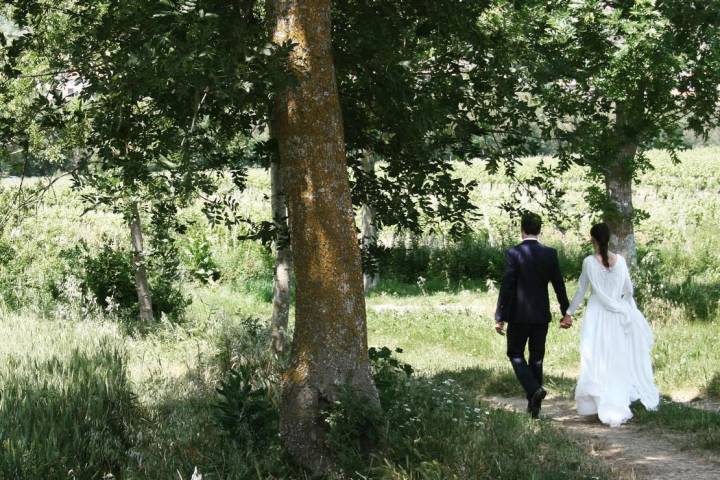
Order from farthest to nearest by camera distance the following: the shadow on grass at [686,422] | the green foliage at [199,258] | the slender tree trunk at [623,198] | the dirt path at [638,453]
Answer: the green foliage at [199,258]
the slender tree trunk at [623,198]
the shadow on grass at [686,422]
the dirt path at [638,453]

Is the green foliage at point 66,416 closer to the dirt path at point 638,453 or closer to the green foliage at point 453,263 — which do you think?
the dirt path at point 638,453

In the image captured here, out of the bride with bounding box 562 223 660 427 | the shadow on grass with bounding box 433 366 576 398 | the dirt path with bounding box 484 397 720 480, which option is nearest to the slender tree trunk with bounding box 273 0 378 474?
the dirt path with bounding box 484 397 720 480

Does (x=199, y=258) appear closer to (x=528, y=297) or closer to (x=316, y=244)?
(x=528, y=297)

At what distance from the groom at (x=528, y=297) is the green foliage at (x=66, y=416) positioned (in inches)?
149

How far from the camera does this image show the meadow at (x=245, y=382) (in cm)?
536

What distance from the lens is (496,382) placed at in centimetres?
Result: 1035

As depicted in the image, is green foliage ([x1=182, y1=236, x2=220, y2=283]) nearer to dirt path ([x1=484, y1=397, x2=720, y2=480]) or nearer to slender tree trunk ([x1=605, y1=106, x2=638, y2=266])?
slender tree trunk ([x1=605, y1=106, x2=638, y2=266])

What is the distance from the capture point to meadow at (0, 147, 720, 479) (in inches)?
211

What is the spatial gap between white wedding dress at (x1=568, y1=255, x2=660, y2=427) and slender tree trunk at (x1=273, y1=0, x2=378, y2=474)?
373 cm

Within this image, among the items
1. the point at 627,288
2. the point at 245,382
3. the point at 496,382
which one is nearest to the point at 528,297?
the point at 627,288

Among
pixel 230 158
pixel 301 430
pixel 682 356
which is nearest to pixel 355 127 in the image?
pixel 230 158

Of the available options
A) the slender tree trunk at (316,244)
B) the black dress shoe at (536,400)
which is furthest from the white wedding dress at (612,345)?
the slender tree trunk at (316,244)

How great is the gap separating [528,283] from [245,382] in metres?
3.48

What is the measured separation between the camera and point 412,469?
5125mm
